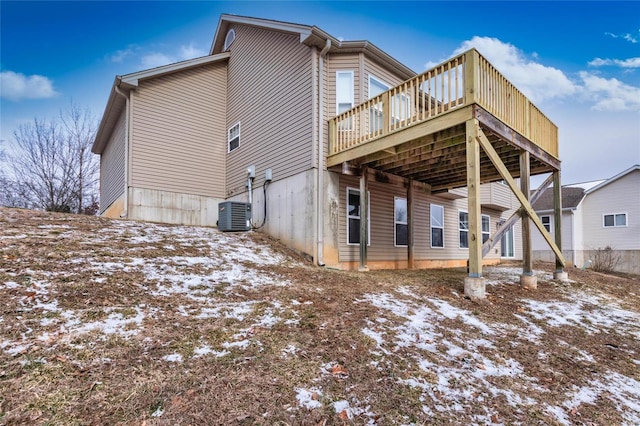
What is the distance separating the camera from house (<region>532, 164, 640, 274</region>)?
59.2 feet

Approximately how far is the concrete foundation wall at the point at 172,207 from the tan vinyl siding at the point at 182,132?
202mm

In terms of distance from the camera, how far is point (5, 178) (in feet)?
59.2

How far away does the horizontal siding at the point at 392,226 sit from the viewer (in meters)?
8.74

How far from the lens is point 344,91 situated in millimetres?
8836

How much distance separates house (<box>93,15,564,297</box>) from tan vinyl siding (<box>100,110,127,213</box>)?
0.11 meters

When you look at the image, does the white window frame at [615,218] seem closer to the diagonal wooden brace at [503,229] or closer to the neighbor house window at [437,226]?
the neighbor house window at [437,226]

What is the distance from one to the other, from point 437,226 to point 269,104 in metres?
7.33

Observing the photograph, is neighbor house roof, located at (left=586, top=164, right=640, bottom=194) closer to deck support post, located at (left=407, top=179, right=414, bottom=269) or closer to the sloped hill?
deck support post, located at (left=407, top=179, right=414, bottom=269)

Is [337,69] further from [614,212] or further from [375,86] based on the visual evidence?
[614,212]

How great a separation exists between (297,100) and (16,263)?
6.86 metres

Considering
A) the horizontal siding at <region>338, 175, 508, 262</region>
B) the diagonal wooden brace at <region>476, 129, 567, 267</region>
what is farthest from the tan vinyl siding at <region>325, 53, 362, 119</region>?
the diagonal wooden brace at <region>476, 129, 567, 267</region>

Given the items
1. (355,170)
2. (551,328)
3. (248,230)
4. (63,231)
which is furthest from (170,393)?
(248,230)

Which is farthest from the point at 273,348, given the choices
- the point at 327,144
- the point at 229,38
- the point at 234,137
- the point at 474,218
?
the point at 229,38

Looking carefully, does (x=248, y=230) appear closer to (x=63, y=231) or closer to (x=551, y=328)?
(x=63, y=231)
